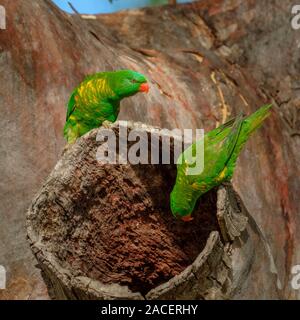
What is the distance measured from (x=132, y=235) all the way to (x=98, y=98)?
31.3 inches

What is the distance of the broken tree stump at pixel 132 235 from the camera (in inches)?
117

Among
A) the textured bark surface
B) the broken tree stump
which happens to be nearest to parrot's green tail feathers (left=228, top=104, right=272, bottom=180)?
the broken tree stump

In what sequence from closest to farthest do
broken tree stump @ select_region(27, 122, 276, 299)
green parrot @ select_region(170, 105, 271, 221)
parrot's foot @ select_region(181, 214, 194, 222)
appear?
broken tree stump @ select_region(27, 122, 276, 299) < green parrot @ select_region(170, 105, 271, 221) < parrot's foot @ select_region(181, 214, 194, 222)

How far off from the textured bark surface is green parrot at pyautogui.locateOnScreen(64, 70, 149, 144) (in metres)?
0.20

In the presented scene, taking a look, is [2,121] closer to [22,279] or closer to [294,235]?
[22,279]

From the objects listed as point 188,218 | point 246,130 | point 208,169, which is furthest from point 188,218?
point 246,130

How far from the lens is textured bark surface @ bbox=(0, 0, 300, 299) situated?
3.86 metres

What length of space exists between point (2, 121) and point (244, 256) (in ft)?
5.10

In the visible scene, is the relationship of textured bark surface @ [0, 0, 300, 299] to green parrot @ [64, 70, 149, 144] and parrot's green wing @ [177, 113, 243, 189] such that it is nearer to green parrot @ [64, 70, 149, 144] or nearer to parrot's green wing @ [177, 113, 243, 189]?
green parrot @ [64, 70, 149, 144]

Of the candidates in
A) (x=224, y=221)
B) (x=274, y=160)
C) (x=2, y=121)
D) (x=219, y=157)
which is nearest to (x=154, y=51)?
(x=274, y=160)

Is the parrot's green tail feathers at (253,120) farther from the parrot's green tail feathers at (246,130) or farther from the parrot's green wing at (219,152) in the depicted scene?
the parrot's green wing at (219,152)

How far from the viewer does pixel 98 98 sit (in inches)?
151

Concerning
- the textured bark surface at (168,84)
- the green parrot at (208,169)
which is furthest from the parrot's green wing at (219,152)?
the textured bark surface at (168,84)
